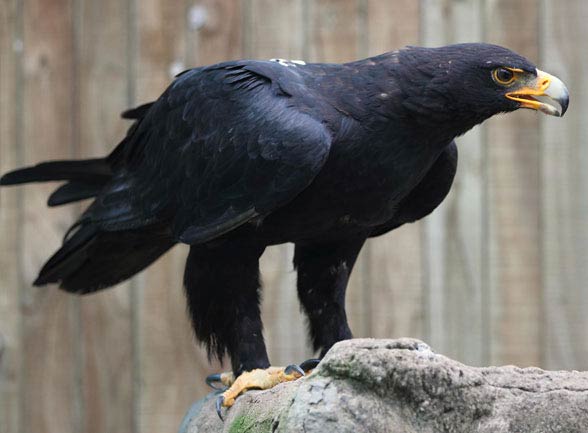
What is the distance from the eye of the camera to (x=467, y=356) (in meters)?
4.52

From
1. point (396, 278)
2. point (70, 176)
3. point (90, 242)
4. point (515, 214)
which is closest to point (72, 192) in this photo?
point (70, 176)

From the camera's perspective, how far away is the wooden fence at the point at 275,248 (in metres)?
4.51

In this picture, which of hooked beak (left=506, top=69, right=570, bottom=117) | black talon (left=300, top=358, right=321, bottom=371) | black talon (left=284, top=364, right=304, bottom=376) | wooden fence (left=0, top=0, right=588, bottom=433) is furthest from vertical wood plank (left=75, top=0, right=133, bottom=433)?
hooked beak (left=506, top=69, right=570, bottom=117)

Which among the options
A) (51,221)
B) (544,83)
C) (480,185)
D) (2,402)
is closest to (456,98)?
(544,83)

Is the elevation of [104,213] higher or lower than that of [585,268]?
higher

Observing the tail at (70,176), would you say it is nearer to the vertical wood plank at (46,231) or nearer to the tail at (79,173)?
the tail at (79,173)

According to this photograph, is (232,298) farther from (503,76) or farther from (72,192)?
(503,76)

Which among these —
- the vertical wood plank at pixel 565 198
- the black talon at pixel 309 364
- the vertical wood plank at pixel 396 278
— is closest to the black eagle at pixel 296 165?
the black talon at pixel 309 364

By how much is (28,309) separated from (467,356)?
1748 millimetres

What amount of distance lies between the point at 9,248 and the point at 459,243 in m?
1.79

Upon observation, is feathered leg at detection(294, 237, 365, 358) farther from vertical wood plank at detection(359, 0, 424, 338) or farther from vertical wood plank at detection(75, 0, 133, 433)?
vertical wood plank at detection(75, 0, 133, 433)

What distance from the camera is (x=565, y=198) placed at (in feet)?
15.1

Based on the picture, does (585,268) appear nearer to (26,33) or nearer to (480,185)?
(480,185)

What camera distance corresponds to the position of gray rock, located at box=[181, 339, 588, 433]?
94.7 inches
